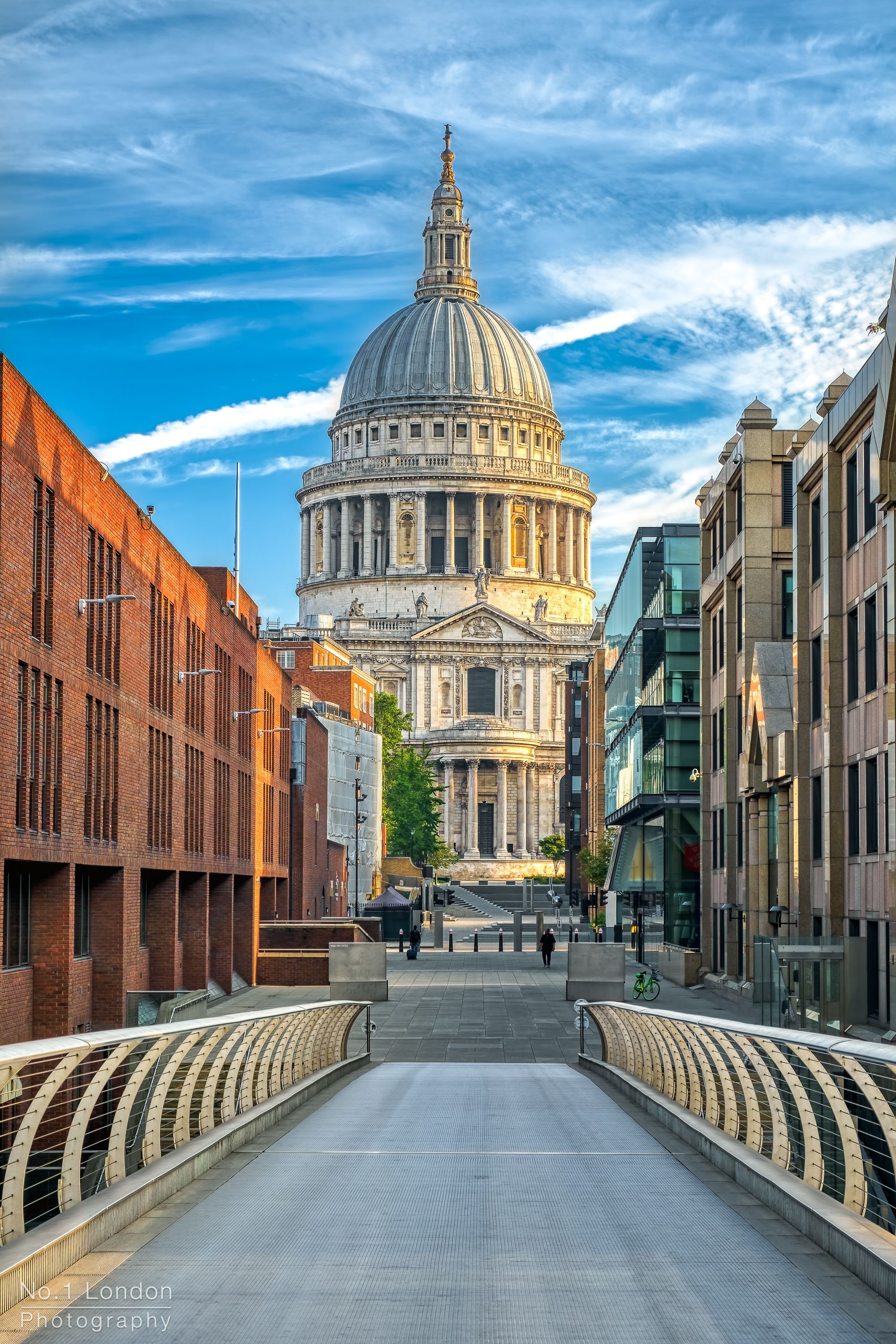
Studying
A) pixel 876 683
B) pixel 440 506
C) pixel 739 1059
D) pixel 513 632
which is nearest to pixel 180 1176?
pixel 739 1059

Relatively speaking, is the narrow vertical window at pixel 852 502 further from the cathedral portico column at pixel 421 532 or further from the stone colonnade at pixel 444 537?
the cathedral portico column at pixel 421 532

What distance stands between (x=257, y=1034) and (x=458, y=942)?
69493 mm

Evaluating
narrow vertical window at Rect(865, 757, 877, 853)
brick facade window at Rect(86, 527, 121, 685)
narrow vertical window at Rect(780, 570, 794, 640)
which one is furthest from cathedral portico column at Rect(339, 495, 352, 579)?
narrow vertical window at Rect(865, 757, 877, 853)

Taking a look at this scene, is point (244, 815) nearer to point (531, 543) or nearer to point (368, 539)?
point (368, 539)

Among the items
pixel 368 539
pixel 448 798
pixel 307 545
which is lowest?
pixel 448 798

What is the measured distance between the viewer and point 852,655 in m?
34.3

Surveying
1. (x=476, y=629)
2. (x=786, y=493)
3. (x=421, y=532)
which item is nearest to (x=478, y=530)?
(x=421, y=532)

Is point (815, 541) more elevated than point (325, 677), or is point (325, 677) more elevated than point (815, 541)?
point (325, 677)

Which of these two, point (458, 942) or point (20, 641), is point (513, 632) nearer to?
point (458, 942)

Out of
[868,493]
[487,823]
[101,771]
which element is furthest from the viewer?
[487,823]

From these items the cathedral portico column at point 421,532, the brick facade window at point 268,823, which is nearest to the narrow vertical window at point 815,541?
the brick facade window at point 268,823

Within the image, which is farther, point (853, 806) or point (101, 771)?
point (101, 771)

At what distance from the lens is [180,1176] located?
556 inches

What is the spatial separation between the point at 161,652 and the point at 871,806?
722 inches
